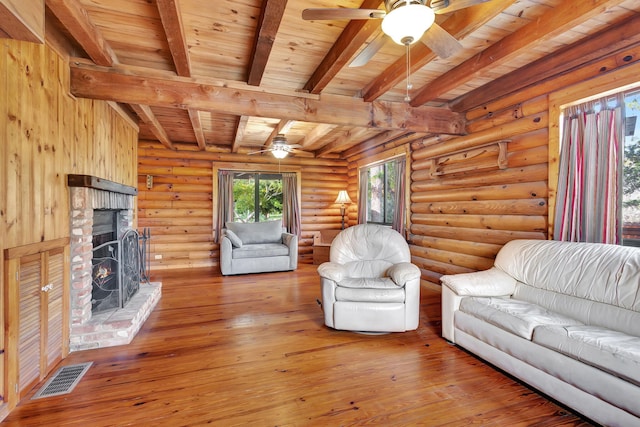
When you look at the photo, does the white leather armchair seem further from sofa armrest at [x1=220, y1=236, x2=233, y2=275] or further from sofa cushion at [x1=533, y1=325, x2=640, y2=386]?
sofa armrest at [x1=220, y1=236, x2=233, y2=275]

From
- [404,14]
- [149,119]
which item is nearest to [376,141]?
[149,119]

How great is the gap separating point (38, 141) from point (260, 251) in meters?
3.97

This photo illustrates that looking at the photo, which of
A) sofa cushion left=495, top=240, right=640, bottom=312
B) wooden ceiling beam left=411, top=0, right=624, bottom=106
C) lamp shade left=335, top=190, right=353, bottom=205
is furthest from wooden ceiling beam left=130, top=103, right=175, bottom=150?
sofa cushion left=495, top=240, right=640, bottom=312

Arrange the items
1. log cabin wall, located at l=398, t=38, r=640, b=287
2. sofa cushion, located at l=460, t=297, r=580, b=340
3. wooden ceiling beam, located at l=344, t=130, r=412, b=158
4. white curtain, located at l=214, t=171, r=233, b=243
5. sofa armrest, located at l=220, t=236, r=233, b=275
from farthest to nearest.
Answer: white curtain, located at l=214, t=171, r=233, b=243 < sofa armrest, located at l=220, t=236, r=233, b=275 < wooden ceiling beam, located at l=344, t=130, r=412, b=158 < log cabin wall, located at l=398, t=38, r=640, b=287 < sofa cushion, located at l=460, t=297, r=580, b=340

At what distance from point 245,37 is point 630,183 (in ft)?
11.5

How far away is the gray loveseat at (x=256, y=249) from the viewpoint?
5.71m

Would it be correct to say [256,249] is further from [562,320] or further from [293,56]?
[562,320]

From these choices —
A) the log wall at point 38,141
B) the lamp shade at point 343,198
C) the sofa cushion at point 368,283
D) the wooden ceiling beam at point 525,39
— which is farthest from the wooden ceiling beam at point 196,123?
the lamp shade at point 343,198

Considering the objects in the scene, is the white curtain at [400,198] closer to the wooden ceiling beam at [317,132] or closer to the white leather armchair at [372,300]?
the wooden ceiling beam at [317,132]

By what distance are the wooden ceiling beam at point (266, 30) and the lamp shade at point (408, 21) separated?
68 centimetres

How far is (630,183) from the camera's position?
2609mm

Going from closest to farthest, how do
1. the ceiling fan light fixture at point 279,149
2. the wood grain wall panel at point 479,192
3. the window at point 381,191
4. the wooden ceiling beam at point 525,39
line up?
the wooden ceiling beam at point 525,39
the wood grain wall panel at point 479,192
the ceiling fan light fixture at point 279,149
the window at point 381,191

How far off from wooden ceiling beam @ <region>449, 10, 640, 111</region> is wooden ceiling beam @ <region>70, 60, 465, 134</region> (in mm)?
640

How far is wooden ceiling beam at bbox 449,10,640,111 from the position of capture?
232cm
